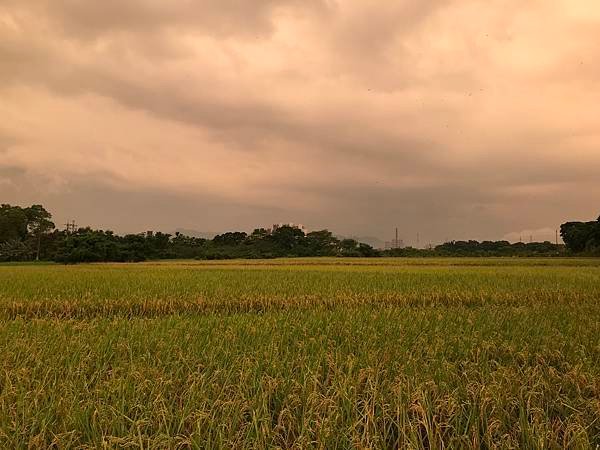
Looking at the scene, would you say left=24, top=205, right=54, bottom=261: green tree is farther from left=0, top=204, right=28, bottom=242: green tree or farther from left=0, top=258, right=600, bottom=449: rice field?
left=0, top=258, right=600, bottom=449: rice field

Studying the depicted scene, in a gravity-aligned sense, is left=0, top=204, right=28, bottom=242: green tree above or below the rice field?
above

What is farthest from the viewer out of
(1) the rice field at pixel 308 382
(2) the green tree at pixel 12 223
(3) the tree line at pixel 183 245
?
(2) the green tree at pixel 12 223

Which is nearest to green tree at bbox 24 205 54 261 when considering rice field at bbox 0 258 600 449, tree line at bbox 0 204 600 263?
tree line at bbox 0 204 600 263

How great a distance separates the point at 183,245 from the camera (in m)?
64.8

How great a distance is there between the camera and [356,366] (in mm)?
3908

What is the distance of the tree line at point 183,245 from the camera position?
47812mm

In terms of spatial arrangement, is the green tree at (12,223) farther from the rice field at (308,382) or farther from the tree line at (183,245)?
the rice field at (308,382)

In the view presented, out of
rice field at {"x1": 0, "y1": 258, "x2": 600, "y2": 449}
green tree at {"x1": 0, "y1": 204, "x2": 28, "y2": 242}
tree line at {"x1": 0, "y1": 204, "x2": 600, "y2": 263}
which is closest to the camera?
rice field at {"x1": 0, "y1": 258, "x2": 600, "y2": 449}

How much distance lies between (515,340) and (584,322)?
251cm

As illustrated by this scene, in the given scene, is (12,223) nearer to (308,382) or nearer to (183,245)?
(183,245)

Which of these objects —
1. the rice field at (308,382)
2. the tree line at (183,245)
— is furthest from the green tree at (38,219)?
the rice field at (308,382)

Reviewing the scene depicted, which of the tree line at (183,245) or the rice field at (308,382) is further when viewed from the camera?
the tree line at (183,245)

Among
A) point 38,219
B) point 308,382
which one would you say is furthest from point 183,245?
point 308,382

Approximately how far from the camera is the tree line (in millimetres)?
47812
